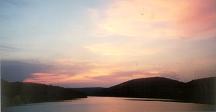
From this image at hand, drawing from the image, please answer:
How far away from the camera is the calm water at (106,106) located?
407cm

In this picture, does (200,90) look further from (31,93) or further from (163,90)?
(31,93)

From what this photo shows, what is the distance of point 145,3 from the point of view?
415cm

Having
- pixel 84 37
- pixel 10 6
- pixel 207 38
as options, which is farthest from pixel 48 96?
pixel 207 38

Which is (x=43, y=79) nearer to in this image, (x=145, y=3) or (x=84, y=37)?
(x=84, y=37)

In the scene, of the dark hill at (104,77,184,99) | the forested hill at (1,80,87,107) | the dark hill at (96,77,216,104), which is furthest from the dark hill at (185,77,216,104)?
the forested hill at (1,80,87,107)

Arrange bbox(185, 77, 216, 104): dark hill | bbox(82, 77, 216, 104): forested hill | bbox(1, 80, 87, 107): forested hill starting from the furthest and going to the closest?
bbox(185, 77, 216, 104): dark hill < bbox(82, 77, 216, 104): forested hill < bbox(1, 80, 87, 107): forested hill

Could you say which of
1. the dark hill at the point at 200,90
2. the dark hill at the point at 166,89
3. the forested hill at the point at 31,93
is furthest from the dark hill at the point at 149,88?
the forested hill at the point at 31,93

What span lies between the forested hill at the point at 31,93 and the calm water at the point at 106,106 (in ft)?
0.17

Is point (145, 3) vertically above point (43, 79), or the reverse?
point (145, 3)

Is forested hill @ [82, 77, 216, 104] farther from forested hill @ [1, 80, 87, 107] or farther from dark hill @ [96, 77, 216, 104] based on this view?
forested hill @ [1, 80, 87, 107]

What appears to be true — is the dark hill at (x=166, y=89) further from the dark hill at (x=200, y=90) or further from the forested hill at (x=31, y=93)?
the forested hill at (x=31, y=93)

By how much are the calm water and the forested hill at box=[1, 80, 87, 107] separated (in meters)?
0.05

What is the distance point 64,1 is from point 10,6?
21.2 inches

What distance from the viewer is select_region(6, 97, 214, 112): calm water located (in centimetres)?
407
